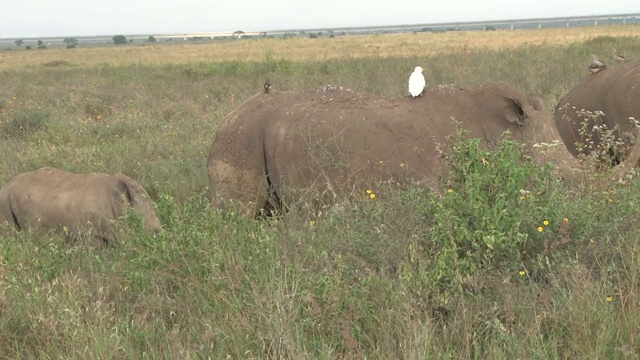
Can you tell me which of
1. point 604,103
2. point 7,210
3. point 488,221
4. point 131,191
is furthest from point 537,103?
point 7,210

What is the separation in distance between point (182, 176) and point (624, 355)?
5387 millimetres

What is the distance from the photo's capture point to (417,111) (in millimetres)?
5117

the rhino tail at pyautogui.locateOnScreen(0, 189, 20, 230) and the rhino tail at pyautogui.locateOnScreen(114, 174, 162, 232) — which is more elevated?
the rhino tail at pyautogui.locateOnScreen(114, 174, 162, 232)

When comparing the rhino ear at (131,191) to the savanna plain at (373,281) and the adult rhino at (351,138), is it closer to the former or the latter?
the adult rhino at (351,138)

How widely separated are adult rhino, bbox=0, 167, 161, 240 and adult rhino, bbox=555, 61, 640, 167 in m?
4.17

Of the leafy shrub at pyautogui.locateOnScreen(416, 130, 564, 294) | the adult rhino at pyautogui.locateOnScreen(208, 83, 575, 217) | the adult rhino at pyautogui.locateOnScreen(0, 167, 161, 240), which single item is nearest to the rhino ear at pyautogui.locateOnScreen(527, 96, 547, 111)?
the adult rhino at pyautogui.locateOnScreen(208, 83, 575, 217)

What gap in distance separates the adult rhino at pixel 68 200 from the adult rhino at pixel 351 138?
96 cm

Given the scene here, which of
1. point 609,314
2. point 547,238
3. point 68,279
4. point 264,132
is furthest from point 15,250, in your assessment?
point 609,314

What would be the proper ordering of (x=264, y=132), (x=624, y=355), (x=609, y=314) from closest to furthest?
1. (x=624, y=355)
2. (x=609, y=314)
3. (x=264, y=132)

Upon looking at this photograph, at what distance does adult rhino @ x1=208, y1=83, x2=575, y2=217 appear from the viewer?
194 inches

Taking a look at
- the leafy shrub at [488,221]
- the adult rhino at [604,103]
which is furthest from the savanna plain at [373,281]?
the adult rhino at [604,103]

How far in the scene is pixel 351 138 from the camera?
505cm

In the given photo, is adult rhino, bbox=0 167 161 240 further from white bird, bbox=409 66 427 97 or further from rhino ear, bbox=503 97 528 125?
rhino ear, bbox=503 97 528 125

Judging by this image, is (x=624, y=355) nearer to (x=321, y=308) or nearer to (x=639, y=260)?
Answer: (x=639, y=260)
